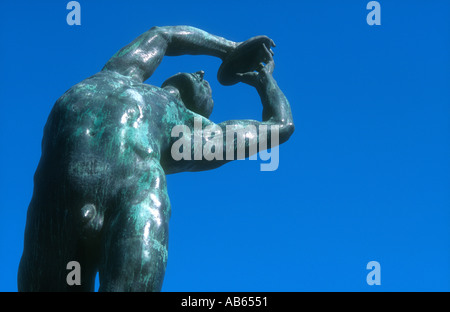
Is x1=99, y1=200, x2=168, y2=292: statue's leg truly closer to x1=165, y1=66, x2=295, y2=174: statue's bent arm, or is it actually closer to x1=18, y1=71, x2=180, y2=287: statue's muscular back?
x1=18, y1=71, x2=180, y2=287: statue's muscular back

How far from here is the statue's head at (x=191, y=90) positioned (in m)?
5.95

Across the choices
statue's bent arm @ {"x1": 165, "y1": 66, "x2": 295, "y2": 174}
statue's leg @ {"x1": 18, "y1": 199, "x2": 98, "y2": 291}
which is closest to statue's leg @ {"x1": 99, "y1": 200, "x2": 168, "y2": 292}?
statue's leg @ {"x1": 18, "y1": 199, "x2": 98, "y2": 291}

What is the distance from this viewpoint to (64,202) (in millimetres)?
4816

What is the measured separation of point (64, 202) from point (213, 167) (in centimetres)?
128

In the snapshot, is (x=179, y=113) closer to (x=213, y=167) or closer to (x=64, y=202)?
(x=213, y=167)

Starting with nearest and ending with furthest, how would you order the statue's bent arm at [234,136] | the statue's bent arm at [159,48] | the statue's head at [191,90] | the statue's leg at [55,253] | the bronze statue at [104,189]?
the bronze statue at [104,189] → the statue's leg at [55,253] → the statue's bent arm at [234,136] → the statue's bent arm at [159,48] → the statue's head at [191,90]

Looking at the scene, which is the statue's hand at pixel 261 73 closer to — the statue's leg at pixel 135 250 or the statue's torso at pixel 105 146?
the statue's torso at pixel 105 146

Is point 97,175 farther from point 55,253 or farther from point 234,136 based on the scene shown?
point 234,136

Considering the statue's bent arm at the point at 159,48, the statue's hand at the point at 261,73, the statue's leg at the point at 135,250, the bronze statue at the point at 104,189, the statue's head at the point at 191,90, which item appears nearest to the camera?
the statue's leg at the point at 135,250

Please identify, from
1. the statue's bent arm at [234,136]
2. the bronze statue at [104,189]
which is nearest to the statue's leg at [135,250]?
the bronze statue at [104,189]

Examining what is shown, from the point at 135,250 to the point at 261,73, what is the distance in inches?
91.6

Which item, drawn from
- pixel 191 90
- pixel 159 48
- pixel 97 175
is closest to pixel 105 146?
pixel 97 175
